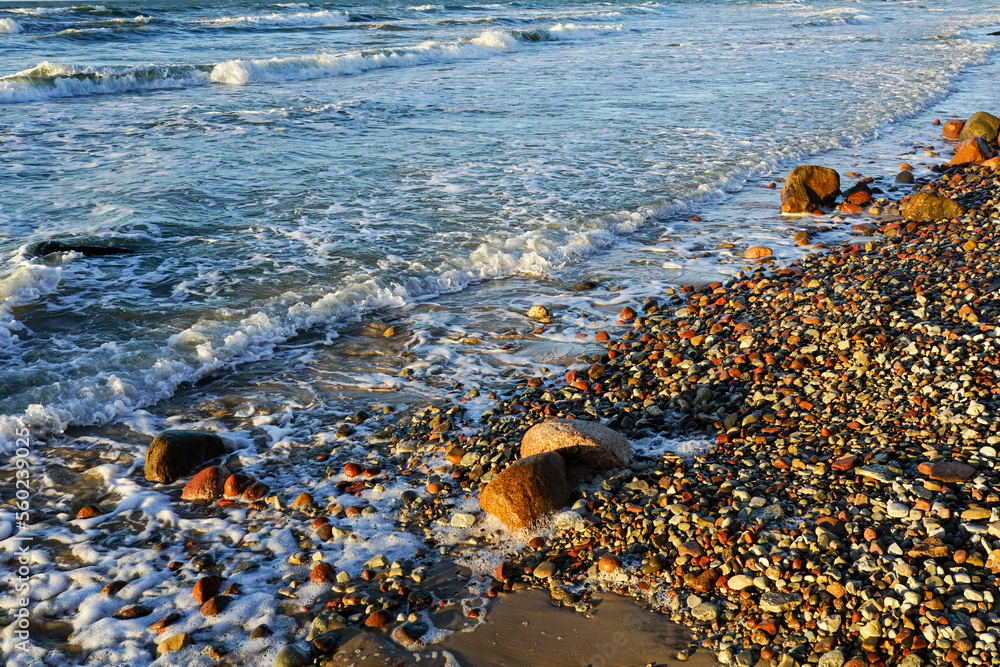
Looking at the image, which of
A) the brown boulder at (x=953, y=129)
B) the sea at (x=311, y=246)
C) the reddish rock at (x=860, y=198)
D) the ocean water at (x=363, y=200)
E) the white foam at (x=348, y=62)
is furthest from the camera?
the white foam at (x=348, y=62)

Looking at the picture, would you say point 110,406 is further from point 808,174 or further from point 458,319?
point 808,174

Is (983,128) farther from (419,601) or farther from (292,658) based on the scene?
(292,658)

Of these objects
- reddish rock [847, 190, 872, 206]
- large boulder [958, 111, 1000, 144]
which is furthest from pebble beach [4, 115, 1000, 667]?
large boulder [958, 111, 1000, 144]

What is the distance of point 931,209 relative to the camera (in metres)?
8.60

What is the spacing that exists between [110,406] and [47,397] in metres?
0.49

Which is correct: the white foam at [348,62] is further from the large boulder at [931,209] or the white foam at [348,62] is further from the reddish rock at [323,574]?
the reddish rock at [323,574]

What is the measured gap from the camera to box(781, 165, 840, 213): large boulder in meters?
9.50

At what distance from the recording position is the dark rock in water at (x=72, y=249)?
7786 mm

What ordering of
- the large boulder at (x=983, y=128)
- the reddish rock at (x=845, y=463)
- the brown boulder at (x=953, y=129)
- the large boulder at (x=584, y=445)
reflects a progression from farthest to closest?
the brown boulder at (x=953, y=129) → the large boulder at (x=983, y=128) → the large boulder at (x=584, y=445) → the reddish rock at (x=845, y=463)

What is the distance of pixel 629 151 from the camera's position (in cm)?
1233

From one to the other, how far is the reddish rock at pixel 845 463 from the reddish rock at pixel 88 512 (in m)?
4.18

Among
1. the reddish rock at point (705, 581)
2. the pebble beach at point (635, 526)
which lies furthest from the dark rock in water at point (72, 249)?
the reddish rock at point (705, 581)

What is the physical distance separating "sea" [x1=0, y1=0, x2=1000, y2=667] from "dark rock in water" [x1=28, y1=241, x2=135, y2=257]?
0.03 metres

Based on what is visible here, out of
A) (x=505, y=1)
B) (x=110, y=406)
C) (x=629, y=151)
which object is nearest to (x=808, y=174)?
(x=629, y=151)
